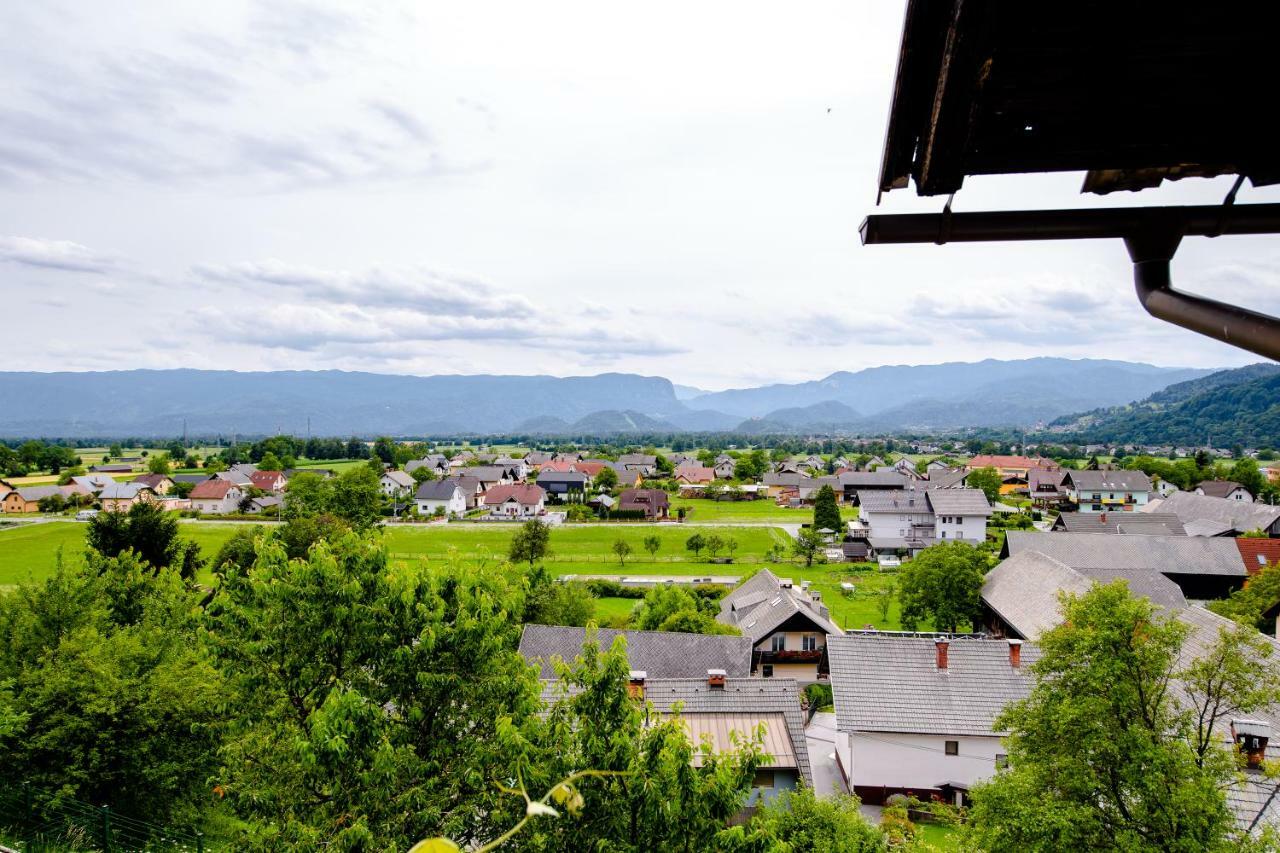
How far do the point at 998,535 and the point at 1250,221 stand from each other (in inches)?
2814

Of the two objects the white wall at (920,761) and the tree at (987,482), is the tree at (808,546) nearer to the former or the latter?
the white wall at (920,761)

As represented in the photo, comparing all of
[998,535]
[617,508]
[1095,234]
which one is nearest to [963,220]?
[1095,234]

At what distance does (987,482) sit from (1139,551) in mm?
54018

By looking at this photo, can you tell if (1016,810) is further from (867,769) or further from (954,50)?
(954,50)

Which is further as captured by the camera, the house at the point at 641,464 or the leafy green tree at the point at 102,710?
the house at the point at 641,464

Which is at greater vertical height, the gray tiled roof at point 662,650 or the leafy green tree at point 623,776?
the leafy green tree at point 623,776

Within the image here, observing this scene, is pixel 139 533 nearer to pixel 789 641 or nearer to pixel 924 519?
pixel 789 641

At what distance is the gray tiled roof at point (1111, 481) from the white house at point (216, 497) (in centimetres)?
10972

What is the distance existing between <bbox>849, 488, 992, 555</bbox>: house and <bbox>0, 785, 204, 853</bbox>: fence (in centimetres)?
5757

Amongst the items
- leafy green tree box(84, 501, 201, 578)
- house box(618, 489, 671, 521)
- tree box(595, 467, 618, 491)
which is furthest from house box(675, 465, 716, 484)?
leafy green tree box(84, 501, 201, 578)

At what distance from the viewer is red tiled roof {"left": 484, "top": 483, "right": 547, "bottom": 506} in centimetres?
9094

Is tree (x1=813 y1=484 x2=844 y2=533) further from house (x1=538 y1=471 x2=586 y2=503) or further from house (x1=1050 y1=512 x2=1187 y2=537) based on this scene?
house (x1=538 y1=471 x2=586 y2=503)

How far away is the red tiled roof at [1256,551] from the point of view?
4147 cm

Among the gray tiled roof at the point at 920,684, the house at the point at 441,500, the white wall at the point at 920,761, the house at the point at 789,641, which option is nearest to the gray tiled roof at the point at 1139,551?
the house at the point at 789,641
